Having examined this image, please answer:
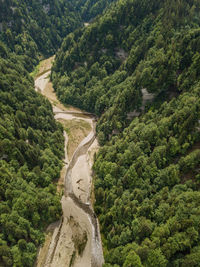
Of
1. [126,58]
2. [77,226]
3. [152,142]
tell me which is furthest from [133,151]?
[126,58]

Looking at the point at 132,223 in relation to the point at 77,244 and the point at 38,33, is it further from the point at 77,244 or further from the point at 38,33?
the point at 38,33

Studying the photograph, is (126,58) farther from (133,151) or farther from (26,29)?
(26,29)

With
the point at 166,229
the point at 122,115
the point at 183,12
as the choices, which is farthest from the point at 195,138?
the point at 183,12

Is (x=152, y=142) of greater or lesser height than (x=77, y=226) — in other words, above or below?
above

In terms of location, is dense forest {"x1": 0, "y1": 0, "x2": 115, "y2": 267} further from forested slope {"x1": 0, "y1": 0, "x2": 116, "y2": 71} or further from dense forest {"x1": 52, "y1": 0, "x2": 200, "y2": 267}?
forested slope {"x1": 0, "y1": 0, "x2": 116, "y2": 71}

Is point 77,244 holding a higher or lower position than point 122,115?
lower

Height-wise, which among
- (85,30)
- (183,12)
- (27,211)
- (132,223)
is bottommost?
(132,223)

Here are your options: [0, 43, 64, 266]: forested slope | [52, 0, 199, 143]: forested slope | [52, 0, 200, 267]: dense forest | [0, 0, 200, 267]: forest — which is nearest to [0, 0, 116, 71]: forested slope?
[52, 0, 199, 143]: forested slope
